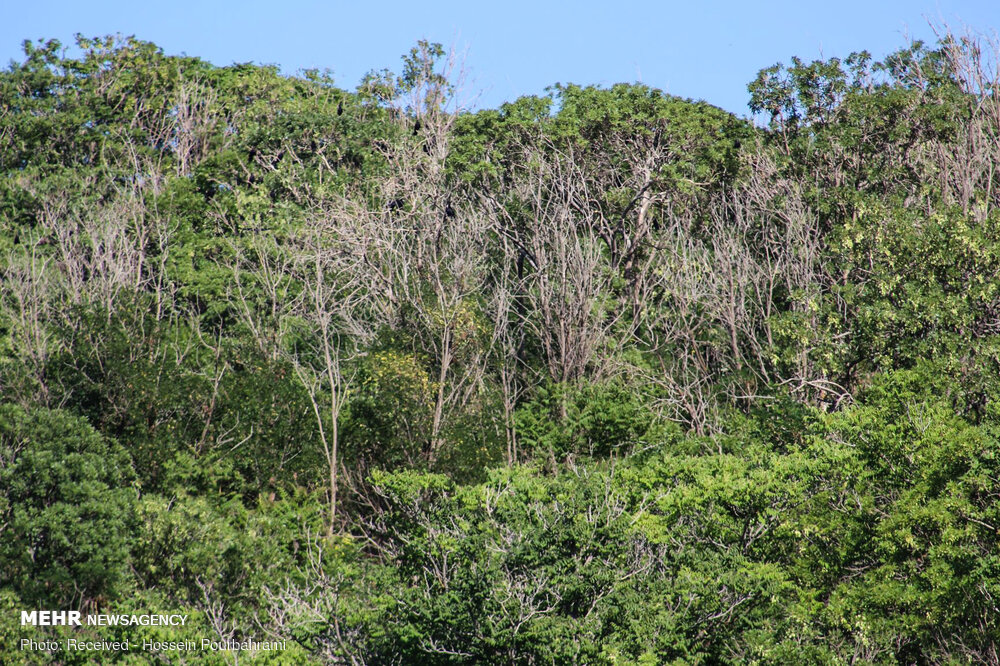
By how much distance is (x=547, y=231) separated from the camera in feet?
119

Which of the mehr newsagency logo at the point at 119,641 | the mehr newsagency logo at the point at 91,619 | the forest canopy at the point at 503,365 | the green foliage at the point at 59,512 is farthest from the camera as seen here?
the green foliage at the point at 59,512

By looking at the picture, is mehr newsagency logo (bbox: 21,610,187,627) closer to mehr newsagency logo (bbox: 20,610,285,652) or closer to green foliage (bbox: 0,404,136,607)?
mehr newsagency logo (bbox: 20,610,285,652)

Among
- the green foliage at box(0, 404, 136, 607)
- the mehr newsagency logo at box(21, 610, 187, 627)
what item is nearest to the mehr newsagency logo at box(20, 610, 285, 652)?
the mehr newsagency logo at box(21, 610, 187, 627)

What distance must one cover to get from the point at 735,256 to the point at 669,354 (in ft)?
10.9

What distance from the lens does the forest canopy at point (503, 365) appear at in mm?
21438

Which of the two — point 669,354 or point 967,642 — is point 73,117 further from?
point 967,642

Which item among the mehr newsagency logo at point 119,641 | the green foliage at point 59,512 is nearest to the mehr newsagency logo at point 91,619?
the mehr newsagency logo at point 119,641

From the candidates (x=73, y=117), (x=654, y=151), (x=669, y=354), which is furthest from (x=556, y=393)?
(x=73, y=117)

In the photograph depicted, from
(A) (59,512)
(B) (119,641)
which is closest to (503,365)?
(A) (59,512)

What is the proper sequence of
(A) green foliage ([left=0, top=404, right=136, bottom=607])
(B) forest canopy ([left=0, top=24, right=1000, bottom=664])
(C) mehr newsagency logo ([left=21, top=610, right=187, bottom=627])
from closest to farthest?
(B) forest canopy ([left=0, top=24, right=1000, bottom=664]) < (C) mehr newsagency logo ([left=21, top=610, right=187, bottom=627]) < (A) green foliage ([left=0, top=404, right=136, bottom=607])

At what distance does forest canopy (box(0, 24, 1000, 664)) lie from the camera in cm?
2144

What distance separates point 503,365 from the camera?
34.3 meters

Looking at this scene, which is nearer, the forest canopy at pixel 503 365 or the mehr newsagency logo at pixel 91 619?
the forest canopy at pixel 503 365

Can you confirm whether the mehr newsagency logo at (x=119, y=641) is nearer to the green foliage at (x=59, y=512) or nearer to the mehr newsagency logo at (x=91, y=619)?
the mehr newsagency logo at (x=91, y=619)
